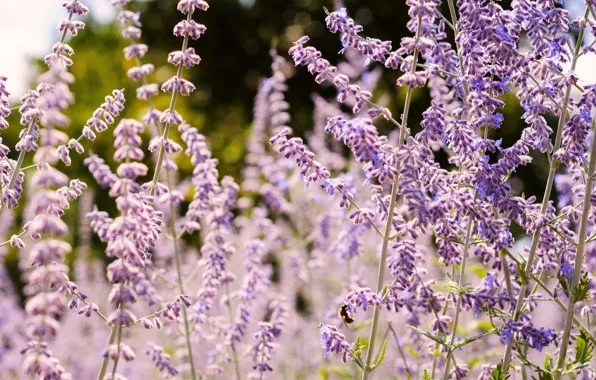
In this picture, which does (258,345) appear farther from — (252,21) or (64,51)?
(252,21)

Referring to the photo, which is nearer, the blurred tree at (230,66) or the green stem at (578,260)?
the green stem at (578,260)

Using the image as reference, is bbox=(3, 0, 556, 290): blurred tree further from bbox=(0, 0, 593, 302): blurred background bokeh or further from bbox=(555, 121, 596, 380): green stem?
bbox=(555, 121, 596, 380): green stem

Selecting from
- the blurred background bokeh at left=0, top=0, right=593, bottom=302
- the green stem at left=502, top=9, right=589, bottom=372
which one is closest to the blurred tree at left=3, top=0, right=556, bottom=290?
the blurred background bokeh at left=0, top=0, right=593, bottom=302

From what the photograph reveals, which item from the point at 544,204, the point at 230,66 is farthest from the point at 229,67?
the point at 544,204

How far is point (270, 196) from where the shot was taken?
7527 mm

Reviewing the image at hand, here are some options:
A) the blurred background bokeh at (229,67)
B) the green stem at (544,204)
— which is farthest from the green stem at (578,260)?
the blurred background bokeh at (229,67)

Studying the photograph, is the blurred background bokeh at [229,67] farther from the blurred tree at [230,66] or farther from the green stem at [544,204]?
the green stem at [544,204]

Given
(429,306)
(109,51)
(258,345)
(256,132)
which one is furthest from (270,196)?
(109,51)

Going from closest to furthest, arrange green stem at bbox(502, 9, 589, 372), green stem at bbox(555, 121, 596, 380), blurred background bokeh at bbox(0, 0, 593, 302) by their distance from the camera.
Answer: green stem at bbox(555, 121, 596, 380) → green stem at bbox(502, 9, 589, 372) → blurred background bokeh at bbox(0, 0, 593, 302)

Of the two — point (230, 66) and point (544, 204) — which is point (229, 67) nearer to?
point (230, 66)

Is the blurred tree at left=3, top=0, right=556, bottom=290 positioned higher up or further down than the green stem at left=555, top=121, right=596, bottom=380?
higher up

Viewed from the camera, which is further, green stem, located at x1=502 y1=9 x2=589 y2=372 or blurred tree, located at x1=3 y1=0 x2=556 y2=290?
blurred tree, located at x1=3 y1=0 x2=556 y2=290

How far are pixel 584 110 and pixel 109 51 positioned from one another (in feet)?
95.2

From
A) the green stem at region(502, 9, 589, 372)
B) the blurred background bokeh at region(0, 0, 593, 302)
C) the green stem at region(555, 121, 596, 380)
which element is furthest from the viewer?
the blurred background bokeh at region(0, 0, 593, 302)
